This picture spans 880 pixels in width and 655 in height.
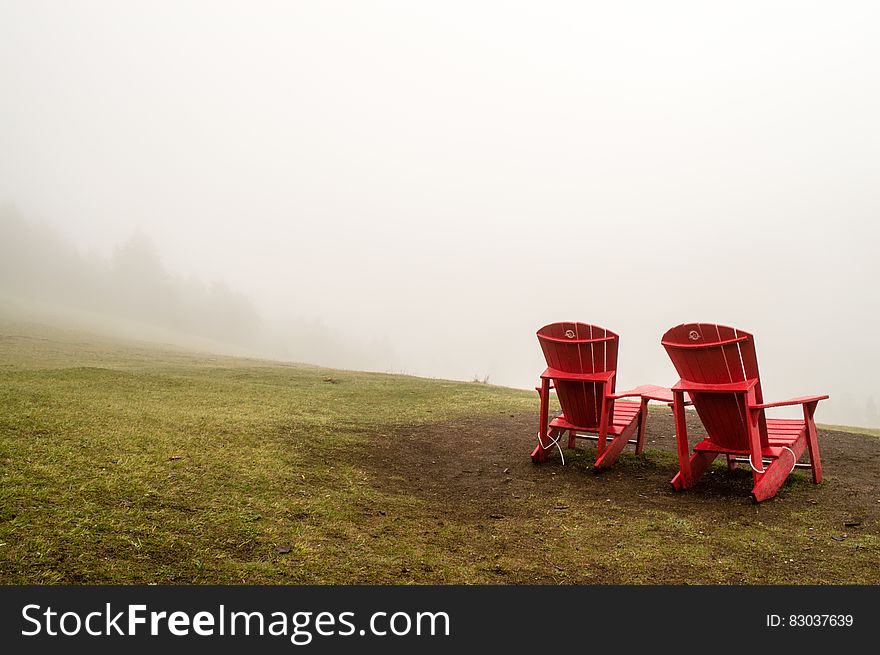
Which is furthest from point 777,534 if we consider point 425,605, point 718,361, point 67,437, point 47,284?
point 47,284

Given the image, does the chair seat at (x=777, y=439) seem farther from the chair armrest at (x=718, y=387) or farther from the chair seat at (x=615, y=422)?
the chair seat at (x=615, y=422)

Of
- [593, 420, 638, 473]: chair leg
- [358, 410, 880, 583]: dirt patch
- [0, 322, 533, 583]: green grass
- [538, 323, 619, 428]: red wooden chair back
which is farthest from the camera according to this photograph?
[538, 323, 619, 428]: red wooden chair back

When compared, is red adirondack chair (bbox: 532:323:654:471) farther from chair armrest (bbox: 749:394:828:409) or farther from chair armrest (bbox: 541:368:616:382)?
chair armrest (bbox: 749:394:828:409)

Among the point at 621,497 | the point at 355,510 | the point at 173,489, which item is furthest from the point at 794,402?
the point at 173,489

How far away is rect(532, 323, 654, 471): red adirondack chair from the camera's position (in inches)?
221

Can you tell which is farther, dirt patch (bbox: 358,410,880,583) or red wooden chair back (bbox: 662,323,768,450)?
red wooden chair back (bbox: 662,323,768,450)

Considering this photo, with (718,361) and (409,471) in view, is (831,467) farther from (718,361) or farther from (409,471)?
(409,471)

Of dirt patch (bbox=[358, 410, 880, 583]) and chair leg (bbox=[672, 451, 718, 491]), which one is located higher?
chair leg (bbox=[672, 451, 718, 491])

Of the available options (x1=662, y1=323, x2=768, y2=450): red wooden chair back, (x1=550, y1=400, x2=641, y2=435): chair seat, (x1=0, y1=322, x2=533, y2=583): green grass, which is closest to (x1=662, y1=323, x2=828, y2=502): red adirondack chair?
(x1=662, y1=323, x2=768, y2=450): red wooden chair back

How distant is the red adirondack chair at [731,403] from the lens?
15.0ft

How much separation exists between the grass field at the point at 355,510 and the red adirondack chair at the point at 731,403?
0.85ft

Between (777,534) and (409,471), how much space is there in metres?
3.16

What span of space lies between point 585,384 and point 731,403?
1.39m

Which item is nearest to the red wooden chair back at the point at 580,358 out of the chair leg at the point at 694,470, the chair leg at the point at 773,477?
the chair leg at the point at 694,470
